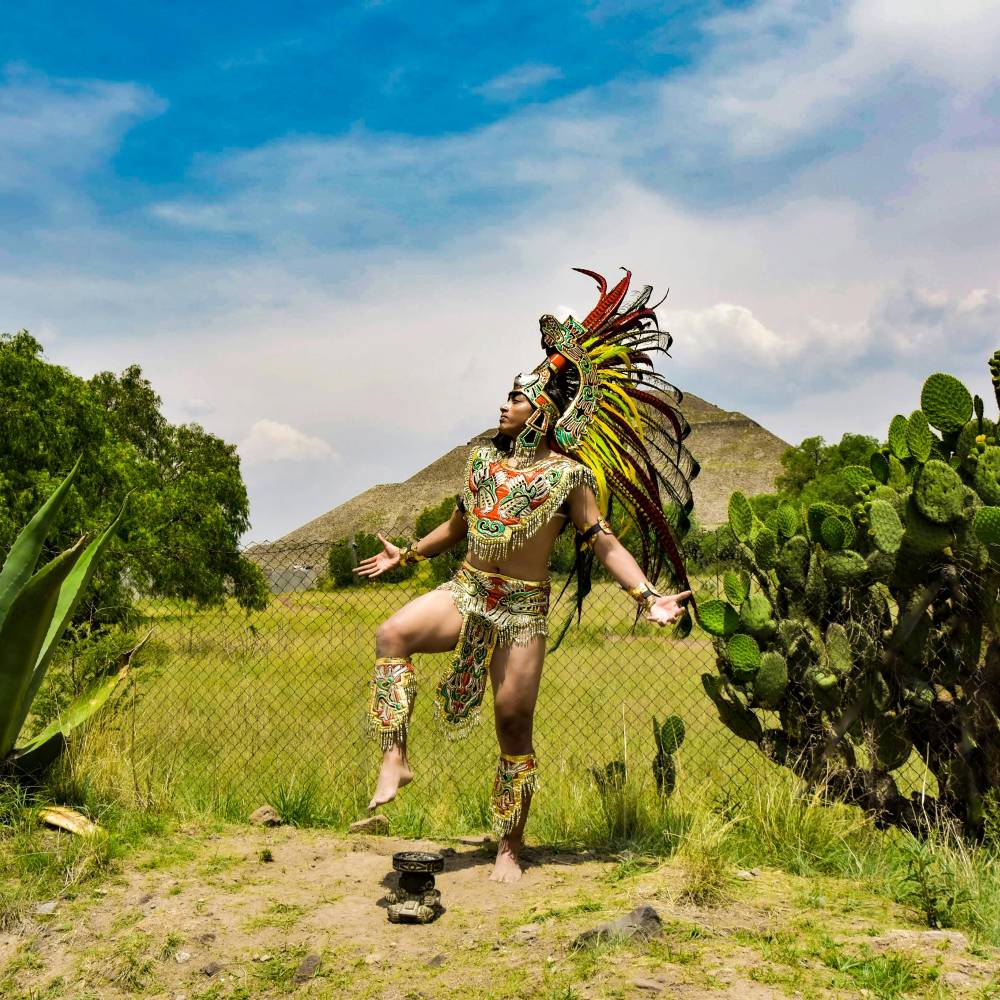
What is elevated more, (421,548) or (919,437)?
(919,437)

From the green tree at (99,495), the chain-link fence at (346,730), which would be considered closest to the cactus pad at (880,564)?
the chain-link fence at (346,730)

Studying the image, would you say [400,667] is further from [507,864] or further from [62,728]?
[62,728]

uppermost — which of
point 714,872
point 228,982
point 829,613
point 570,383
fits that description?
point 570,383

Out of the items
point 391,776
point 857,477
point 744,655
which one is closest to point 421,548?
point 391,776

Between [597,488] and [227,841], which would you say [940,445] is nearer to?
[597,488]

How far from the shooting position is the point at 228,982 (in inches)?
131

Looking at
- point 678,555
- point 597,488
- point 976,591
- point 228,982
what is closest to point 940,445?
point 976,591

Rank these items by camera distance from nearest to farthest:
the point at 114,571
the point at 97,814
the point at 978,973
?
the point at 978,973, the point at 97,814, the point at 114,571

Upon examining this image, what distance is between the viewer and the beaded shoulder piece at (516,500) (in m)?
3.97

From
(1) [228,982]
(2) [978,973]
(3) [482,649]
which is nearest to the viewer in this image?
(2) [978,973]

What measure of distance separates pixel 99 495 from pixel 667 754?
26.0 feet

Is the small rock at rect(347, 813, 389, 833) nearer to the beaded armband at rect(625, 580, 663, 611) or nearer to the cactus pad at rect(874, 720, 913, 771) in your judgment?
the beaded armband at rect(625, 580, 663, 611)

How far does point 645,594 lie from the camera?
3.84 metres

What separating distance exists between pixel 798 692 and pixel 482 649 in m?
1.61
